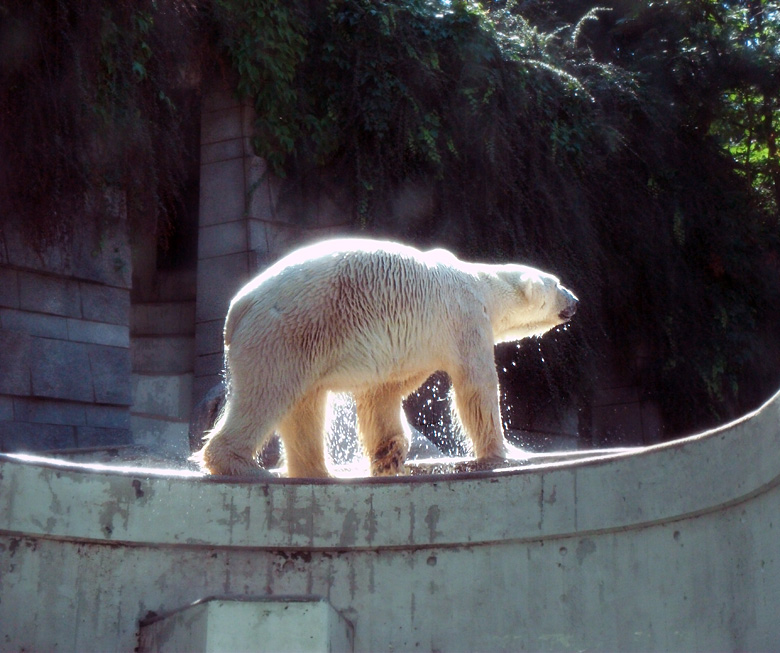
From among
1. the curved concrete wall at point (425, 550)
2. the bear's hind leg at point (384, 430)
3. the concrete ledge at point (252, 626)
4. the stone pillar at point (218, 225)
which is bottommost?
the concrete ledge at point (252, 626)

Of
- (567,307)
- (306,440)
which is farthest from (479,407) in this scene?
(567,307)

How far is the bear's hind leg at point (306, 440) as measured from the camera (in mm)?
4973

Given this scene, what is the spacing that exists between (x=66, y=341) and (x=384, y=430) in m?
4.25

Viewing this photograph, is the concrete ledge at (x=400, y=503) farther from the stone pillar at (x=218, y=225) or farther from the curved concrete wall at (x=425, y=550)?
the stone pillar at (x=218, y=225)

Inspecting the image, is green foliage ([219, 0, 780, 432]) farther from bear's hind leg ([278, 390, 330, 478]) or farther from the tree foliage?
bear's hind leg ([278, 390, 330, 478])

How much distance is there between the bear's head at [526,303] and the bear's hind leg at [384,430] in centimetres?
73

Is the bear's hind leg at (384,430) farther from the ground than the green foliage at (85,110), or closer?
closer

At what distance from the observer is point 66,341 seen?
8.63 meters

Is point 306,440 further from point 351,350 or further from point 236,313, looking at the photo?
point 236,313

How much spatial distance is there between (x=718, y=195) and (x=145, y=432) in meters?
7.36

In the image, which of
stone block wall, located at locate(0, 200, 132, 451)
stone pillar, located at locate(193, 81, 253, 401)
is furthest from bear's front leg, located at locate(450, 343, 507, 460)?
stone pillar, located at locate(193, 81, 253, 401)

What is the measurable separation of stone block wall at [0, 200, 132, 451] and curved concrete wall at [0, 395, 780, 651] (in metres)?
4.38

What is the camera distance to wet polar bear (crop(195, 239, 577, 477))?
15.2ft

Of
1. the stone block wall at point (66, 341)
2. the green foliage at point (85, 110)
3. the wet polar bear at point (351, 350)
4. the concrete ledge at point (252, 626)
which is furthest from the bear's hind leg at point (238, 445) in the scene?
the green foliage at point (85, 110)
